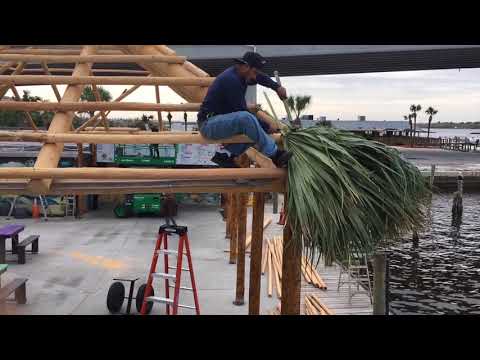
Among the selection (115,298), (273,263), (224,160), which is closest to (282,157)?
(224,160)

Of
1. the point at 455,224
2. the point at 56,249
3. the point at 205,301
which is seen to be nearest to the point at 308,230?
the point at 205,301

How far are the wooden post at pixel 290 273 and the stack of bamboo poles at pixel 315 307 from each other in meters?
5.26

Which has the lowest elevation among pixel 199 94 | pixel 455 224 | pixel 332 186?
pixel 455 224

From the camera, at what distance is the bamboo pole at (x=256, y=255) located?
796 cm

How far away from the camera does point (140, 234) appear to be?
57.6 ft

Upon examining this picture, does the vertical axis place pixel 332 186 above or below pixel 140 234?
above

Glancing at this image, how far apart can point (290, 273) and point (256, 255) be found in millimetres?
3672

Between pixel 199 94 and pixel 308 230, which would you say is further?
pixel 199 94

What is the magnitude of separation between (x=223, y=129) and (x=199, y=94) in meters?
2.53

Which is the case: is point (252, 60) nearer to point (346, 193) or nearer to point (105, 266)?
point (346, 193)

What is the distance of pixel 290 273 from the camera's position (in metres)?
4.93

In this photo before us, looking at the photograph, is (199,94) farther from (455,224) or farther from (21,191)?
(455,224)

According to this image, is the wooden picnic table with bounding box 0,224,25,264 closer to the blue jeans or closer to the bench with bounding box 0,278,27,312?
the bench with bounding box 0,278,27,312
